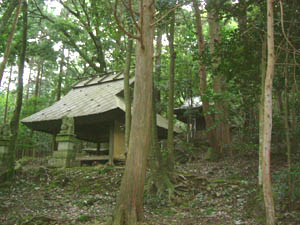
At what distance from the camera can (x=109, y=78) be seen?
15.6m

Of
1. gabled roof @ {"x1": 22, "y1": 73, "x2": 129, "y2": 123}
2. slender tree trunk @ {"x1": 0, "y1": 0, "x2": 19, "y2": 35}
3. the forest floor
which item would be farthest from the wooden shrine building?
slender tree trunk @ {"x1": 0, "y1": 0, "x2": 19, "y2": 35}

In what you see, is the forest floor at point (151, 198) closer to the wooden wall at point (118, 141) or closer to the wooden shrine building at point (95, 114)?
the wooden wall at point (118, 141)

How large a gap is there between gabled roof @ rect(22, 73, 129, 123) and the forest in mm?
83

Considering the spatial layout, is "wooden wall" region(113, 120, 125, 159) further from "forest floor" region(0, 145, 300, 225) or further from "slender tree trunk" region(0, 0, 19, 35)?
"slender tree trunk" region(0, 0, 19, 35)

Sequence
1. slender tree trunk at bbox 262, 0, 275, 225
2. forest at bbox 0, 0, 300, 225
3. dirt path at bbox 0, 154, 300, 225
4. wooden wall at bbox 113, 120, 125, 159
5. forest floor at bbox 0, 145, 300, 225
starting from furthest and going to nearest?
wooden wall at bbox 113, 120, 125, 159, dirt path at bbox 0, 154, 300, 225, forest floor at bbox 0, 145, 300, 225, forest at bbox 0, 0, 300, 225, slender tree trunk at bbox 262, 0, 275, 225

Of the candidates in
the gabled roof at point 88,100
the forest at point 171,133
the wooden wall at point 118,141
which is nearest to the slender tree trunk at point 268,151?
the forest at point 171,133

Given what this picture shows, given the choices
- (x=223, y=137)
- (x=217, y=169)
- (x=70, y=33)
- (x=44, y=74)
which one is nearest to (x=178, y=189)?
(x=217, y=169)

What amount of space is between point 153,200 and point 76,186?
3030mm

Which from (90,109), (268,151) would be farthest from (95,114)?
(268,151)

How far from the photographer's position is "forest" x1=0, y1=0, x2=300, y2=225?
491 centimetres

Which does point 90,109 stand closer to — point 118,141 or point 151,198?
point 118,141

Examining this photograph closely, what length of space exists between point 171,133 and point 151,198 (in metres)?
1.94

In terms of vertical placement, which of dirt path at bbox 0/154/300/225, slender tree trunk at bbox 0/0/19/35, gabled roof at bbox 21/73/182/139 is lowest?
dirt path at bbox 0/154/300/225

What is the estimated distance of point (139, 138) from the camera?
4832mm
